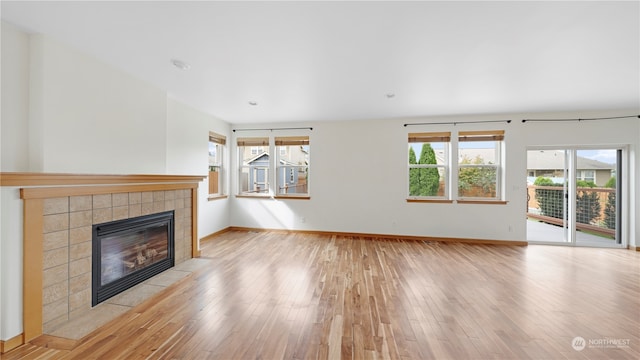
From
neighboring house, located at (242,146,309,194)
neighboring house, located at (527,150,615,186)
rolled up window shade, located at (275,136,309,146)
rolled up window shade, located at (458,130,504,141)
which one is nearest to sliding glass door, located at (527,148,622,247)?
neighboring house, located at (527,150,615,186)

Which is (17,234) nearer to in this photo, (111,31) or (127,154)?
(127,154)

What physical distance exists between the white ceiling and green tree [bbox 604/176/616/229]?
5.46 ft

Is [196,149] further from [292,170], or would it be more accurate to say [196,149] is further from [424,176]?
[424,176]

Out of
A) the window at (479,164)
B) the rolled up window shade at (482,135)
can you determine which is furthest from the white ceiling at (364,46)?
the window at (479,164)

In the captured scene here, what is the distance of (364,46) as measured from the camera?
2.26 meters

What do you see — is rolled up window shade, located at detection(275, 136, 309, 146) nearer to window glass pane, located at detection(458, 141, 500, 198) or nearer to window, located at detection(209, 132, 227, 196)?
window, located at detection(209, 132, 227, 196)

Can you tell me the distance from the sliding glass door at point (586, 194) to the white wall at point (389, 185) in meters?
0.20

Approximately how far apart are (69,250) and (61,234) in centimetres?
17

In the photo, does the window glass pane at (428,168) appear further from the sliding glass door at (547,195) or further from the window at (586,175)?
the window at (586,175)

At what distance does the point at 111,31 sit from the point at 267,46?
1.33m

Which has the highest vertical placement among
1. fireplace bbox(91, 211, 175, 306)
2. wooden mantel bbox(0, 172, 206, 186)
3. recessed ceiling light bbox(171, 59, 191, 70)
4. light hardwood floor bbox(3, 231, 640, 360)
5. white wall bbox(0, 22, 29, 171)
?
recessed ceiling light bbox(171, 59, 191, 70)

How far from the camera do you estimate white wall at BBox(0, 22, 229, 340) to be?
5.74ft

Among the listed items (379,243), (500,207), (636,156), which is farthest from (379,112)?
(636,156)

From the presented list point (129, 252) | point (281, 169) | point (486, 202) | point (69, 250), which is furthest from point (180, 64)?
point (486, 202)
